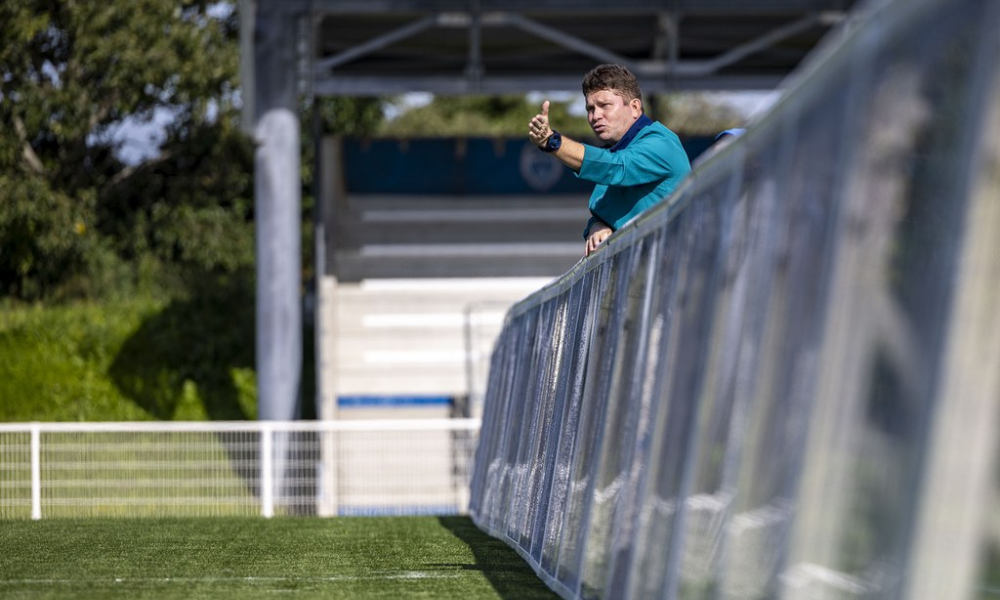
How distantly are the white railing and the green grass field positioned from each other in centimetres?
379

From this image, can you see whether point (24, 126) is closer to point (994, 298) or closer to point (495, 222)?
point (495, 222)

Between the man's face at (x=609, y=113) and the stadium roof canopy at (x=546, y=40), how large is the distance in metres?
10.4

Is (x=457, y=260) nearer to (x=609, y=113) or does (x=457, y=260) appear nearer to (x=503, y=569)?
(x=503, y=569)

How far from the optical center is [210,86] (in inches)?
1054

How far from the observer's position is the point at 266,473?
14727 millimetres

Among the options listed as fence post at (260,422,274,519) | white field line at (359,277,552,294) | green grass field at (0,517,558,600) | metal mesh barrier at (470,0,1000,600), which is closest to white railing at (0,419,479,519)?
fence post at (260,422,274,519)

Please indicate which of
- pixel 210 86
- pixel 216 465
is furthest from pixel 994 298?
pixel 210 86

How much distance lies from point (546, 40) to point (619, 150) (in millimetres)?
13373

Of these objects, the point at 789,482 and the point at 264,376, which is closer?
the point at 789,482

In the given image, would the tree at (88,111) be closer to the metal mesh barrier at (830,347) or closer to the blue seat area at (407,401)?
the blue seat area at (407,401)

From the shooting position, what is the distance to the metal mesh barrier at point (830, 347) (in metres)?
2.41

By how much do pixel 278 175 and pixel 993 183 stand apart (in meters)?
15.2

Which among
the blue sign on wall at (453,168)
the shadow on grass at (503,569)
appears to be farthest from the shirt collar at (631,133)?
the blue sign on wall at (453,168)

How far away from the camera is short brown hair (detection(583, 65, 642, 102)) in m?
6.50
